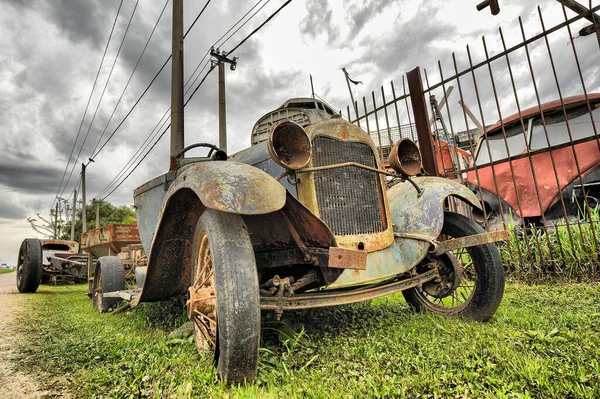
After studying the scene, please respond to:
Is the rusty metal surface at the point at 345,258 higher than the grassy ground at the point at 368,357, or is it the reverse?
the rusty metal surface at the point at 345,258

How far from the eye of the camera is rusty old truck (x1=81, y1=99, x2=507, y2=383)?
59.2 inches

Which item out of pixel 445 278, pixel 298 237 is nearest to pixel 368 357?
pixel 298 237

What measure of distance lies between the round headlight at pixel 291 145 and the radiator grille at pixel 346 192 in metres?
0.29

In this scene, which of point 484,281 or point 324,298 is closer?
point 324,298

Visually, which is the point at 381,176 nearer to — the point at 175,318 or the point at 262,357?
the point at 262,357

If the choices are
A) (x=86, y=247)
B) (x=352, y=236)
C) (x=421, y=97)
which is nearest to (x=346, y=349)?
(x=352, y=236)

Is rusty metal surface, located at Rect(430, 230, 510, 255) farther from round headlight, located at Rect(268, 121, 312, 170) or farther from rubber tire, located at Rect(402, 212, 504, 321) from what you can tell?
round headlight, located at Rect(268, 121, 312, 170)

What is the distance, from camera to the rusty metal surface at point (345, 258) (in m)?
1.64

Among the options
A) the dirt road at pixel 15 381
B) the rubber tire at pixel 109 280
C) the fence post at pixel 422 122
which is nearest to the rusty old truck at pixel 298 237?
the dirt road at pixel 15 381

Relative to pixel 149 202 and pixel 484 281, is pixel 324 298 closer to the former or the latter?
pixel 484 281

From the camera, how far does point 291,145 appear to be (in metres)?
1.92

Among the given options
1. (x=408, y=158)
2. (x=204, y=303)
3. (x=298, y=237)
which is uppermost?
(x=408, y=158)

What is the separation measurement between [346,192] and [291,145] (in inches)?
22.5

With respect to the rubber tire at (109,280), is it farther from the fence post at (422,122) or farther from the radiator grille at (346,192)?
the fence post at (422,122)
